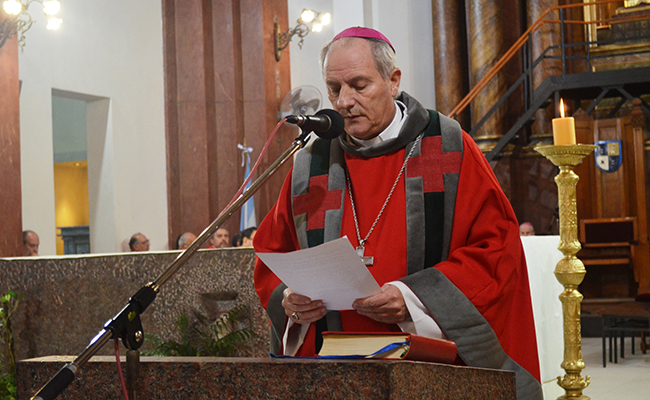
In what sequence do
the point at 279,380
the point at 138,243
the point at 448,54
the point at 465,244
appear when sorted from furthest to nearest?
the point at 448,54
the point at 138,243
the point at 465,244
the point at 279,380

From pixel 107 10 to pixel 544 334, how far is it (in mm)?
7902

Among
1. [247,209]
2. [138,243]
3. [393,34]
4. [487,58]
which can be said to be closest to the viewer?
[138,243]

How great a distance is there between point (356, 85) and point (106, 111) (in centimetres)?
863

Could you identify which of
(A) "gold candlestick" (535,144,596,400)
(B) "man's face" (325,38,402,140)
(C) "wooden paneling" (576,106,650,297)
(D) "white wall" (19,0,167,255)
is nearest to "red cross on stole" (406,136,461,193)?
(B) "man's face" (325,38,402,140)

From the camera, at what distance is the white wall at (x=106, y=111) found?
29.7ft

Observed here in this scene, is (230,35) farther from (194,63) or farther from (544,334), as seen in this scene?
(544,334)

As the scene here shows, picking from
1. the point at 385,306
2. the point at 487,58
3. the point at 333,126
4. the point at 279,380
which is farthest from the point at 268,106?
the point at 279,380

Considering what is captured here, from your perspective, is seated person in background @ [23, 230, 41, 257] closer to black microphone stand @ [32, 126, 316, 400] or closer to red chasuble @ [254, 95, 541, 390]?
red chasuble @ [254, 95, 541, 390]

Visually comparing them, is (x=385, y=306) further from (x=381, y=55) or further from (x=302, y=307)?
(x=381, y=55)

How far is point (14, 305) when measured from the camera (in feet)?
11.6

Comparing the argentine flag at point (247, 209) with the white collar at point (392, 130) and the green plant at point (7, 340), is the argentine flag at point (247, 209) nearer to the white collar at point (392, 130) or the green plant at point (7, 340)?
the green plant at point (7, 340)

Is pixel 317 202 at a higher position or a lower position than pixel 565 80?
lower

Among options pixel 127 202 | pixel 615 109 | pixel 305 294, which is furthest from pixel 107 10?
pixel 305 294

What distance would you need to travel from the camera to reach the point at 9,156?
753 cm
